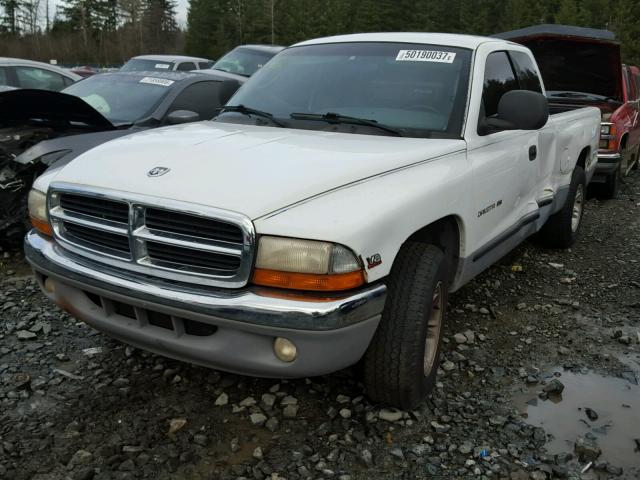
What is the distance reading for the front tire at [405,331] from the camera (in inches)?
104

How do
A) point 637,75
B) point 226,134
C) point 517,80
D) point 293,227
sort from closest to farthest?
point 293,227 < point 226,134 < point 517,80 < point 637,75

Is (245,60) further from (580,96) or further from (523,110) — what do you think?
(523,110)

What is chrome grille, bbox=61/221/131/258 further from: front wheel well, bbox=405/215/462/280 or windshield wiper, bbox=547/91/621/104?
windshield wiper, bbox=547/91/621/104

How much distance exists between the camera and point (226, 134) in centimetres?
329

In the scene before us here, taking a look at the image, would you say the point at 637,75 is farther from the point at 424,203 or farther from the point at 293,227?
the point at 293,227

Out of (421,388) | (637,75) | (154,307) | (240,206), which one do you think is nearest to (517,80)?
(421,388)

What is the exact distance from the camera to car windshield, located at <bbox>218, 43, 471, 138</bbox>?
3434mm

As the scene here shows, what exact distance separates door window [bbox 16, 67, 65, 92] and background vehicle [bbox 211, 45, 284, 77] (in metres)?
3.50

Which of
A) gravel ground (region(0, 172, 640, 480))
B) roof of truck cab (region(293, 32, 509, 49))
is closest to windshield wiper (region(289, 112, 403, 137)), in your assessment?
roof of truck cab (region(293, 32, 509, 49))

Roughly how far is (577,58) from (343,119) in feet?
21.3

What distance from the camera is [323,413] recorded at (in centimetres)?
297

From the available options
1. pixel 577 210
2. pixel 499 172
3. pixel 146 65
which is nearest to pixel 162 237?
pixel 499 172

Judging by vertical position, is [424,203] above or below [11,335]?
above

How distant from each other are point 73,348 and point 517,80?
3.52 metres
